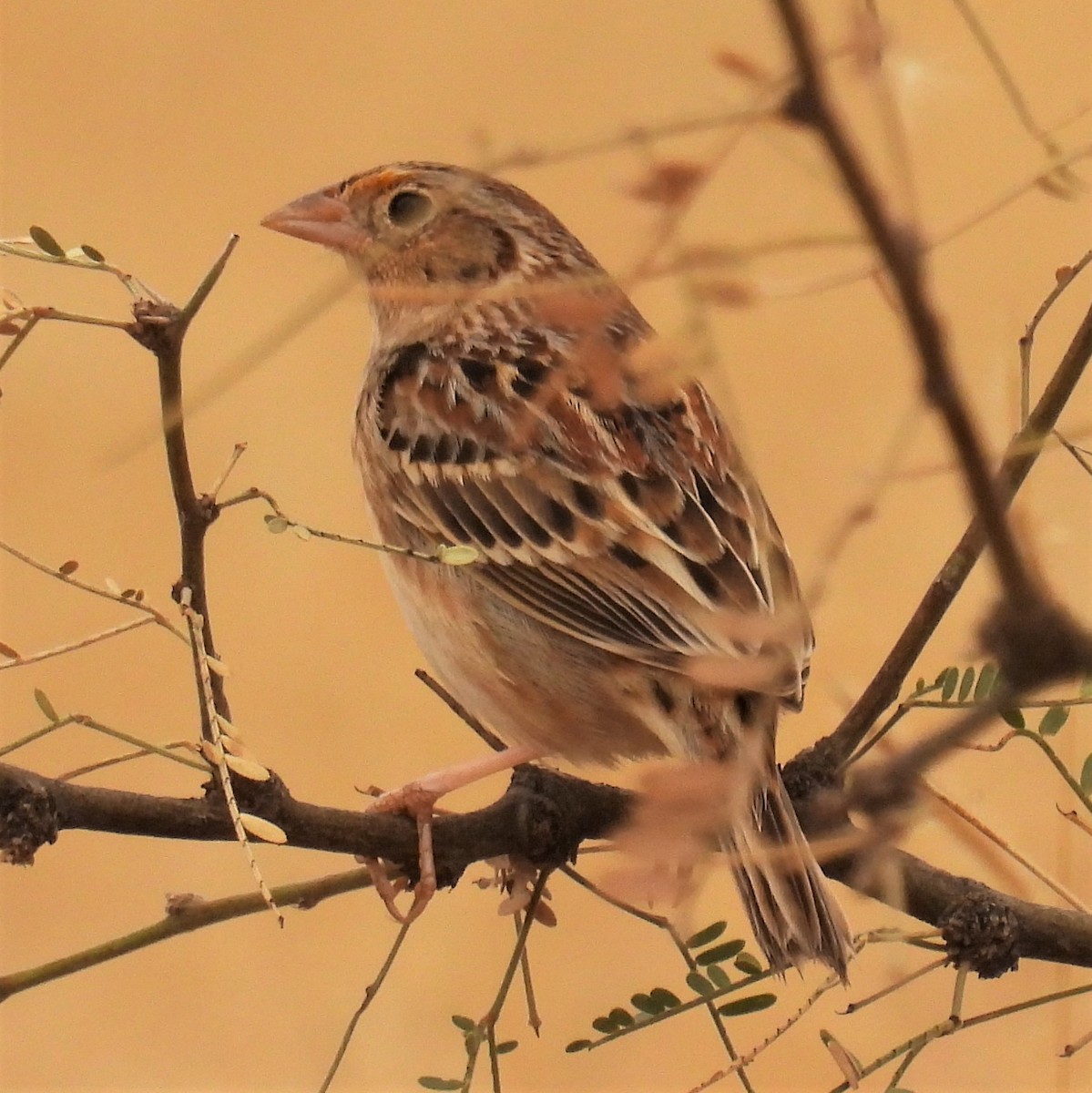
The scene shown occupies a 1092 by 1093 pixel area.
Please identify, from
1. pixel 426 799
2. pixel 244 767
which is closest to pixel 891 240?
pixel 244 767

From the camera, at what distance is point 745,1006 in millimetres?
1640

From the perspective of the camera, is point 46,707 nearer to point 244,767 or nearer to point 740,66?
point 244,767

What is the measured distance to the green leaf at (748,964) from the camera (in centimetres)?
158

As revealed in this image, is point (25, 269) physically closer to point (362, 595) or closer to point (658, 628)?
point (362, 595)

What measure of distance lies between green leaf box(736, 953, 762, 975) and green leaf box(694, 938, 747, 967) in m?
0.01

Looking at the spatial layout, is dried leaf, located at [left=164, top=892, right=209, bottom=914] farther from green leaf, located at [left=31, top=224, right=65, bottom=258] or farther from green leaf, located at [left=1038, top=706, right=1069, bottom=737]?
green leaf, located at [left=1038, top=706, right=1069, bottom=737]

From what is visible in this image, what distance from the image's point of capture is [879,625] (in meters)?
4.02

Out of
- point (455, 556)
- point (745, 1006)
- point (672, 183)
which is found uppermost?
point (455, 556)

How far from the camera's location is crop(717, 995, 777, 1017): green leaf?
160 centimetres

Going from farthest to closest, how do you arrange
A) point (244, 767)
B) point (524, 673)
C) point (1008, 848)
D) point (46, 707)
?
point (524, 673), point (1008, 848), point (46, 707), point (244, 767)

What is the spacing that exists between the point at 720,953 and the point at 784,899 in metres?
0.09

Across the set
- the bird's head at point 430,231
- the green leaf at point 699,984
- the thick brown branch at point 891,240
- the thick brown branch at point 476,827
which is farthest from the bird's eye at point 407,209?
the thick brown branch at point 891,240

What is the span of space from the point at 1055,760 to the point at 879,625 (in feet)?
8.39

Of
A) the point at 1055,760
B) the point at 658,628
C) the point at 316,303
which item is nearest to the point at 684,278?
the point at 316,303
